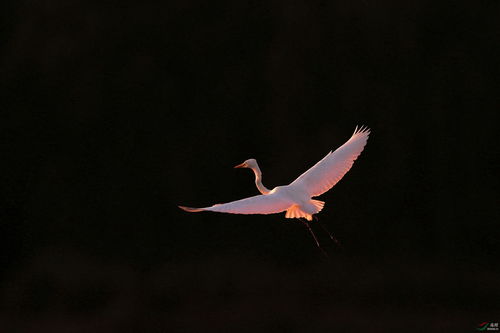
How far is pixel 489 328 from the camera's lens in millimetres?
5426

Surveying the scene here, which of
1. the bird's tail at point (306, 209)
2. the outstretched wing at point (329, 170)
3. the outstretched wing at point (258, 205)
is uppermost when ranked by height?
the outstretched wing at point (329, 170)

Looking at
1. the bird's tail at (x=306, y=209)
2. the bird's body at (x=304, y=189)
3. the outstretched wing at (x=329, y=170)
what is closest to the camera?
the bird's body at (x=304, y=189)

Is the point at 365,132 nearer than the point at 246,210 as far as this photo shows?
No

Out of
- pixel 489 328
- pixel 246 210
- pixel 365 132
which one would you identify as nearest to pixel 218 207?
pixel 246 210

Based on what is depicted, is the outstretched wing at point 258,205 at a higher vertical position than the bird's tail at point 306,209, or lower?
lower

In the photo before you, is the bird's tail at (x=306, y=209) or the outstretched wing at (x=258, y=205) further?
the bird's tail at (x=306, y=209)

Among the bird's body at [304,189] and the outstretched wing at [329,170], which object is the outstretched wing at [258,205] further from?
the outstretched wing at [329,170]

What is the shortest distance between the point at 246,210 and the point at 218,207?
0.50 feet

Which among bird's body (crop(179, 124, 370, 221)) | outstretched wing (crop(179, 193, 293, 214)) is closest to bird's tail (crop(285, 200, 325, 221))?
bird's body (crop(179, 124, 370, 221))

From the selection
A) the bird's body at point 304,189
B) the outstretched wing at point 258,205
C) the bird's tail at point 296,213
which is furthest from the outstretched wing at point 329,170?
the outstretched wing at point 258,205

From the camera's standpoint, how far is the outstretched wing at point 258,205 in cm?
353

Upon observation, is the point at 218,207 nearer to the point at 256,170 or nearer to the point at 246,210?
the point at 246,210

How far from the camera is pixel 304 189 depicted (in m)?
4.09

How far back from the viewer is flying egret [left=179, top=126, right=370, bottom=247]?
372cm
